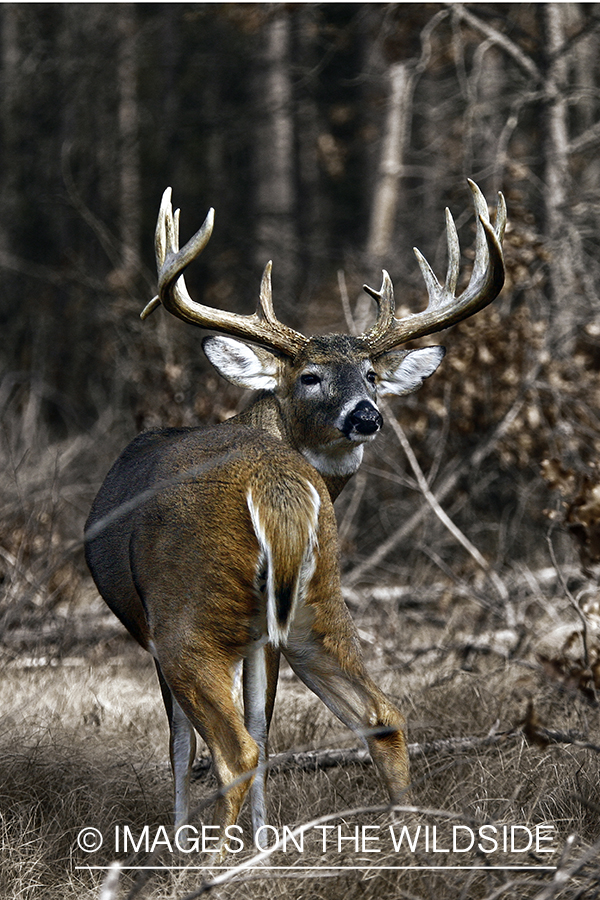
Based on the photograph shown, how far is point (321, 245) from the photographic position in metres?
17.9

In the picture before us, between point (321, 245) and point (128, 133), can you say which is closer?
point (321, 245)

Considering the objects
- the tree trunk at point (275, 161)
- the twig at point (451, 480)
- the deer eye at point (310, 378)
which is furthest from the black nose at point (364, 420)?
the tree trunk at point (275, 161)

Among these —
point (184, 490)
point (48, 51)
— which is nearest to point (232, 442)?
point (184, 490)

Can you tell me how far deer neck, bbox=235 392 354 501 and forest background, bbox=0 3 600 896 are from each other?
0.75 meters

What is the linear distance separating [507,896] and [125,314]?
337 inches

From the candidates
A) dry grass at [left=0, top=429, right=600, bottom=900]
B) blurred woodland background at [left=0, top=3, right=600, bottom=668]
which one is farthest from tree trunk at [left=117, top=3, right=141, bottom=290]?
dry grass at [left=0, top=429, right=600, bottom=900]

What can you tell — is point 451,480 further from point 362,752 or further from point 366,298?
point 362,752

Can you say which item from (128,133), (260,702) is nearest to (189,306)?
(260,702)

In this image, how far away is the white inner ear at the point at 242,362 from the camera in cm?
403

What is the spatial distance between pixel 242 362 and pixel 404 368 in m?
0.67

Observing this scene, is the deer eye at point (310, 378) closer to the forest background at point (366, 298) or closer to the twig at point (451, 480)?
the forest background at point (366, 298)

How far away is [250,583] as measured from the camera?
3.16 m

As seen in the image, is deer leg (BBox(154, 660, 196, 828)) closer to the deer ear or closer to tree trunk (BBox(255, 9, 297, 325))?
the deer ear

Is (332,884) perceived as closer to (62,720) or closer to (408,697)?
(408,697)
